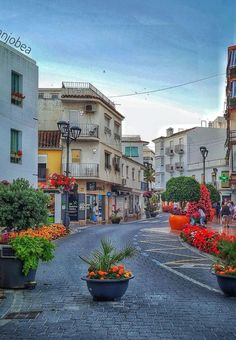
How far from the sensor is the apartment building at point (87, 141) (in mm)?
41125

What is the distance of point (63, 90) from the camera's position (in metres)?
43.8

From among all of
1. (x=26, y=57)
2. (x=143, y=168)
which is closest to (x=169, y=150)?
(x=143, y=168)

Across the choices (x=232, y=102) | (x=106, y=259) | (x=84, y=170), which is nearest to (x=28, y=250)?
(x=106, y=259)

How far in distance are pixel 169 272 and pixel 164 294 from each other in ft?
9.19

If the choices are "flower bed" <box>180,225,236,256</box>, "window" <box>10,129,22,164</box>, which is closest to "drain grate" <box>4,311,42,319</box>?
"flower bed" <box>180,225,236,256</box>

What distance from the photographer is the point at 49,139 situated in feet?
Answer: 137

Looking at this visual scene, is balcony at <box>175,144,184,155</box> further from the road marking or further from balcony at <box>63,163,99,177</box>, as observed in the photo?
the road marking

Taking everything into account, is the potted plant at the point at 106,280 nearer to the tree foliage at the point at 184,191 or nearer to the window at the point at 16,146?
the window at the point at 16,146

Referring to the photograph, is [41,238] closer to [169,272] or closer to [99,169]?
[169,272]

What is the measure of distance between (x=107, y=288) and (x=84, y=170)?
33421mm

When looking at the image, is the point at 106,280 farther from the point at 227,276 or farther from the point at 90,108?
the point at 90,108

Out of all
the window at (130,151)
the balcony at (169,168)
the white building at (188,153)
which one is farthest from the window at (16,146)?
the balcony at (169,168)

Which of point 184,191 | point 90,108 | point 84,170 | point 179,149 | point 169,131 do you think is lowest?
point 184,191

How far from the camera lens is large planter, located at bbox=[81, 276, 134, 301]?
7.89 m
